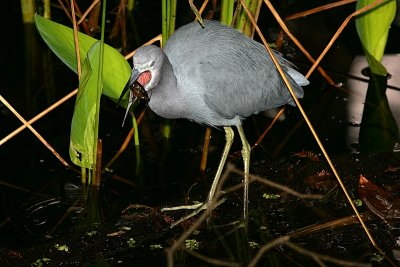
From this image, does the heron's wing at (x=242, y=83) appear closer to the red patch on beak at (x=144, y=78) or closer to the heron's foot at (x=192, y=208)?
the red patch on beak at (x=144, y=78)

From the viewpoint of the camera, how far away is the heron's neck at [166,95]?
3.17 m

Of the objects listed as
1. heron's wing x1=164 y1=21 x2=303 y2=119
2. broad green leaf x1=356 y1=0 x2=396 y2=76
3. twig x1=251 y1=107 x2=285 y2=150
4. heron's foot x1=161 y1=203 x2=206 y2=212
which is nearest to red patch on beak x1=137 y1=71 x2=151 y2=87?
heron's wing x1=164 y1=21 x2=303 y2=119

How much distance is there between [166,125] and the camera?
4203 millimetres

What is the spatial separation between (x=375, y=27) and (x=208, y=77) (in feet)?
5.23

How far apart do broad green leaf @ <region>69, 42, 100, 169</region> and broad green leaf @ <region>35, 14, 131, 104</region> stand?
12 cm

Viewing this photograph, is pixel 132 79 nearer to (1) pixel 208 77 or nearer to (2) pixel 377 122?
(1) pixel 208 77

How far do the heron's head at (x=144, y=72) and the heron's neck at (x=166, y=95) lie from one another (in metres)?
0.03

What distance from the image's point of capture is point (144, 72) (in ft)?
10.3

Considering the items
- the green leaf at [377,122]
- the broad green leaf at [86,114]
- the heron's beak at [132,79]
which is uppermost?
the heron's beak at [132,79]

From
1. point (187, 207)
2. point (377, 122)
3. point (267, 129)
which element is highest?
point (267, 129)

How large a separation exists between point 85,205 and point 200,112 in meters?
0.75

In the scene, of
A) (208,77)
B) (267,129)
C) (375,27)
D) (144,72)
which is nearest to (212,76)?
(208,77)

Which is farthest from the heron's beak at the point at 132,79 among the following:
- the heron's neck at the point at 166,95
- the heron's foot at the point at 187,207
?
the heron's foot at the point at 187,207

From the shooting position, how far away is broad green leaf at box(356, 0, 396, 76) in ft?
14.1
